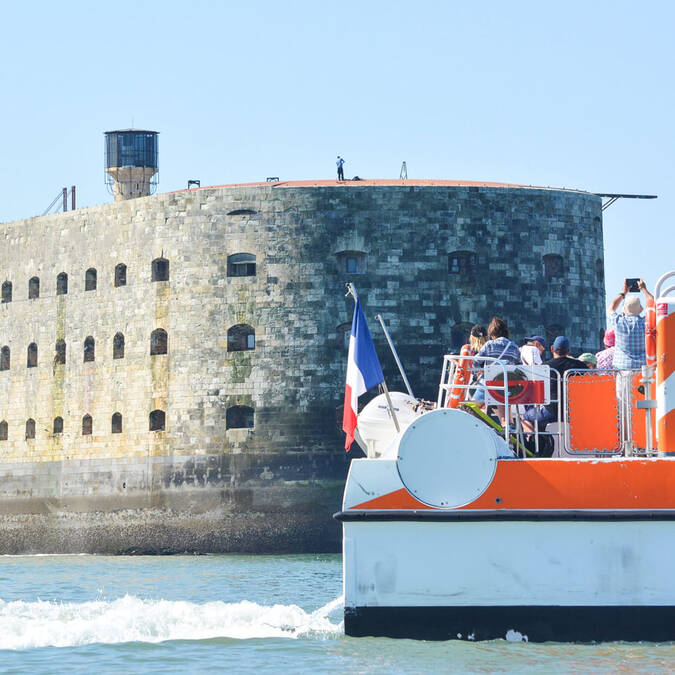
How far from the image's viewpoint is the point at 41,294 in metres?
44.0

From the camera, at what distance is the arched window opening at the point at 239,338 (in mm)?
39656

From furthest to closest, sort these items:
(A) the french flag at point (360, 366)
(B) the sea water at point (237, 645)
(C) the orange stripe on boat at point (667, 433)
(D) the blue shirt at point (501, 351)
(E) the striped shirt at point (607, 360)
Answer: (A) the french flag at point (360, 366)
(E) the striped shirt at point (607, 360)
(D) the blue shirt at point (501, 351)
(C) the orange stripe on boat at point (667, 433)
(B) the sea water at point (237, 645)

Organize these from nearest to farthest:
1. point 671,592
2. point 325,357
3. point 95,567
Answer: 1. point 671,592
2. point 95,567
3. point 325,357

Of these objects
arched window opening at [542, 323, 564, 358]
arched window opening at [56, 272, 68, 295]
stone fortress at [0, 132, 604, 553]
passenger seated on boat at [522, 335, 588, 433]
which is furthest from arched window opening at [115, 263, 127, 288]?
passenger seated on boat at [522, 335, 588, 433]

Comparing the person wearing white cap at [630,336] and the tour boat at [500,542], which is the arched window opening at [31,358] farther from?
the tour boat at [500,542]

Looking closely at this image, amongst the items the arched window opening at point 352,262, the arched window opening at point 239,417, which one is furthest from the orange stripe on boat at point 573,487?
the arched window opening at point 239,417

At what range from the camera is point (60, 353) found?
43500 millimetres

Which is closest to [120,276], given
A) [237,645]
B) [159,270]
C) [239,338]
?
[159,270]

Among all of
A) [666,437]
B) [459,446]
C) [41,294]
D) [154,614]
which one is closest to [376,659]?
[459,446]

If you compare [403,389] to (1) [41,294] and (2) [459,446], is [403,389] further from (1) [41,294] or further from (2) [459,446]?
(2) [459,446]

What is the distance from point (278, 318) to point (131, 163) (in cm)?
1026

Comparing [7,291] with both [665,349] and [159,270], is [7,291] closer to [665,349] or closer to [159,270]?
[159,270]

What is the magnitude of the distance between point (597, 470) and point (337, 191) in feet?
85.2

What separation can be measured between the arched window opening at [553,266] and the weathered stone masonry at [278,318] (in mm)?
60
